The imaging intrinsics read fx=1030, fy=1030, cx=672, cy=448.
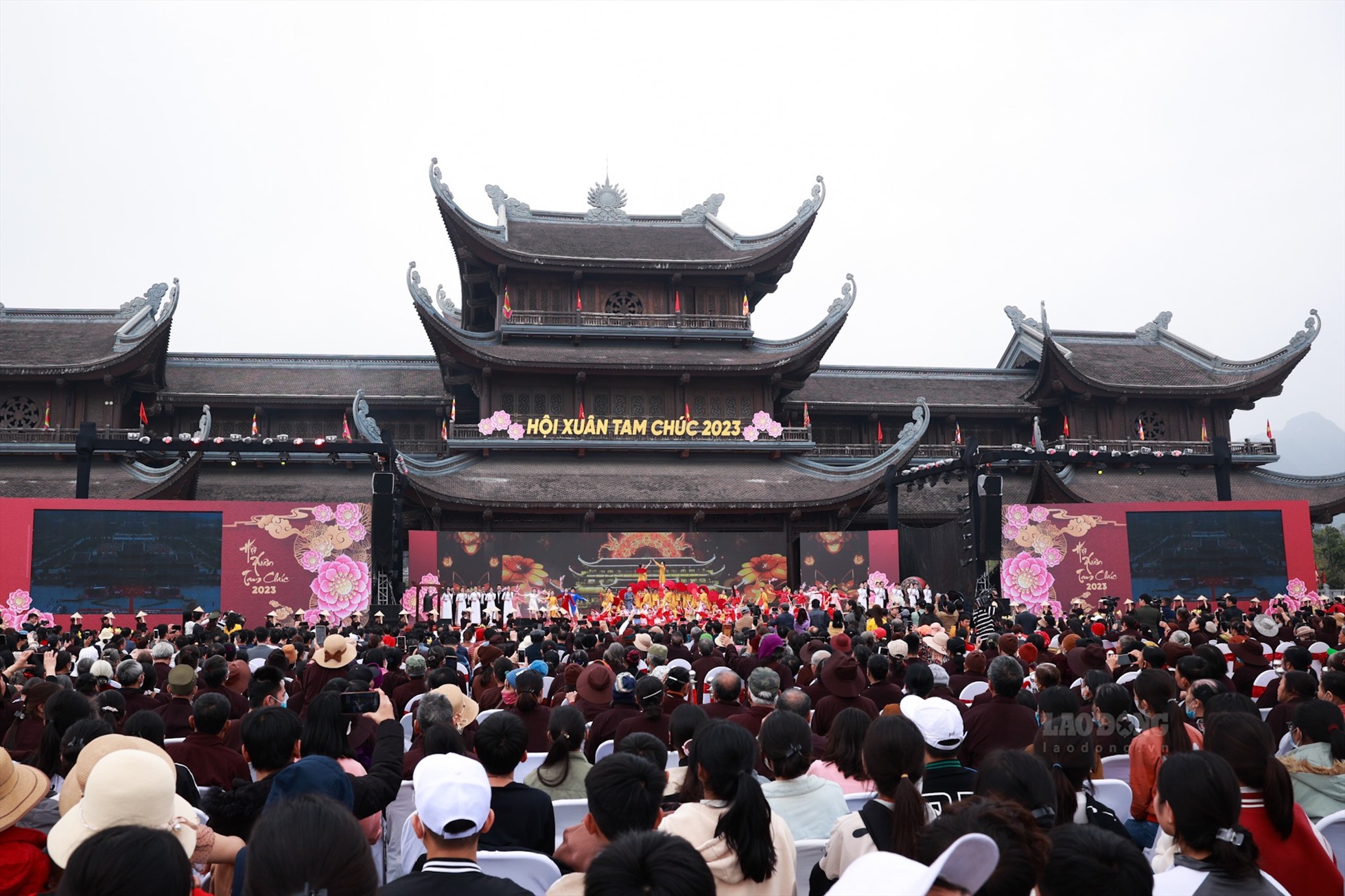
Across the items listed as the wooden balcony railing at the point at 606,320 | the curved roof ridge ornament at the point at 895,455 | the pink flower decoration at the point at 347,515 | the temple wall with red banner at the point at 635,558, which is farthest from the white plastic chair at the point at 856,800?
the wooden balcony railing at the point at 606,320

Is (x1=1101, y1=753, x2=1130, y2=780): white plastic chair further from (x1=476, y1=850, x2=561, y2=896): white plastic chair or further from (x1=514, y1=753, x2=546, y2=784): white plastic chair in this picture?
(x1=476, y1=850, x2=561, y2=896): white plastic chair

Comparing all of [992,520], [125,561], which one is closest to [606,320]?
[992,520]

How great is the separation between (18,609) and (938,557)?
20.6 meters

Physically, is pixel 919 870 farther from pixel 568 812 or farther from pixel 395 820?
pixel 395 820

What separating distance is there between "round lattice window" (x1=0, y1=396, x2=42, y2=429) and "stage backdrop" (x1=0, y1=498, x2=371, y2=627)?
241 inches

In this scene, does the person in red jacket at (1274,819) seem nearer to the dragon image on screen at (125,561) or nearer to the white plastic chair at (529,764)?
the white plastic chair at (529,764)

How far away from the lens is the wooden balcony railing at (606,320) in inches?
1153

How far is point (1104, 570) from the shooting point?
24.6 meters

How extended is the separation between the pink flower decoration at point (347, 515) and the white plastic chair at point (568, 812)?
1846 centimetres

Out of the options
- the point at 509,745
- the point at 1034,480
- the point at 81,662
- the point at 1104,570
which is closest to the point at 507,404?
the point at 1034,480

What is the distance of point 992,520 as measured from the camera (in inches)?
874

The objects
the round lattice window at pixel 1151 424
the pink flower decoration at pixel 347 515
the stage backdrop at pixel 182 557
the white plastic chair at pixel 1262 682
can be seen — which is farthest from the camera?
the round lattice window at pixel 1151 424

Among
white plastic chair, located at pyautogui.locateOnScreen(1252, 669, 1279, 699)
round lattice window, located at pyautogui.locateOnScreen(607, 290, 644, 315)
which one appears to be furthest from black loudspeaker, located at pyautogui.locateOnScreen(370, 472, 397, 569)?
white plastic chair, located at pyautogui.locateOnScreen(1252, 669, 1279, 699)

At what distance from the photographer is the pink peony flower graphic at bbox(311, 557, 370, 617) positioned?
73.6 ft
